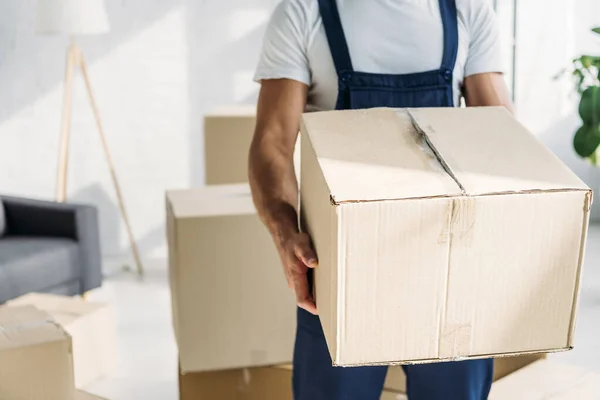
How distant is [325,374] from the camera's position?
1493 millimetres

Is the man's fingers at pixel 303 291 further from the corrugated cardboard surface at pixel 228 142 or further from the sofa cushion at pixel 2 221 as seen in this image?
the sofa cushion at pixel 2 221

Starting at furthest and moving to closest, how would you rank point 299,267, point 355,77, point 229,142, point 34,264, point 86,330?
point 34,264, point 86,330, point 229,142, point 355,77, point 299,267

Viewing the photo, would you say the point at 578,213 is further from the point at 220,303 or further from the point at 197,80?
the point at 197,80

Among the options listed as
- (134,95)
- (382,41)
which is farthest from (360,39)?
(134,95)

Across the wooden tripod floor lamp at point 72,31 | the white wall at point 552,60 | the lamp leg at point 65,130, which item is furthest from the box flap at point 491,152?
the white wall at point 552,60

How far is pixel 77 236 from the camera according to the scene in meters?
3.52

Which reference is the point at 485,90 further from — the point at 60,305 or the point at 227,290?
the point at 60,305

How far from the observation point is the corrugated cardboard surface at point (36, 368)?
1763 mm

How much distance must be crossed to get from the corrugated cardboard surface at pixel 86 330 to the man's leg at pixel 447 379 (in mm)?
1633

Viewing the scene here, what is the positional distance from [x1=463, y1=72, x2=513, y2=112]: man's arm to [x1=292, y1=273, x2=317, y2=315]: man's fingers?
50cm

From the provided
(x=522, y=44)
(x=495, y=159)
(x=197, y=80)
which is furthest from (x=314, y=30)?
(x=522, y=44)

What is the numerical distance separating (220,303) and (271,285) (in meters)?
0.14

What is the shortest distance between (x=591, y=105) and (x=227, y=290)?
205cm

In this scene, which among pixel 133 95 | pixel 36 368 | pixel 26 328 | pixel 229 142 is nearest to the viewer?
pixel 36 368
